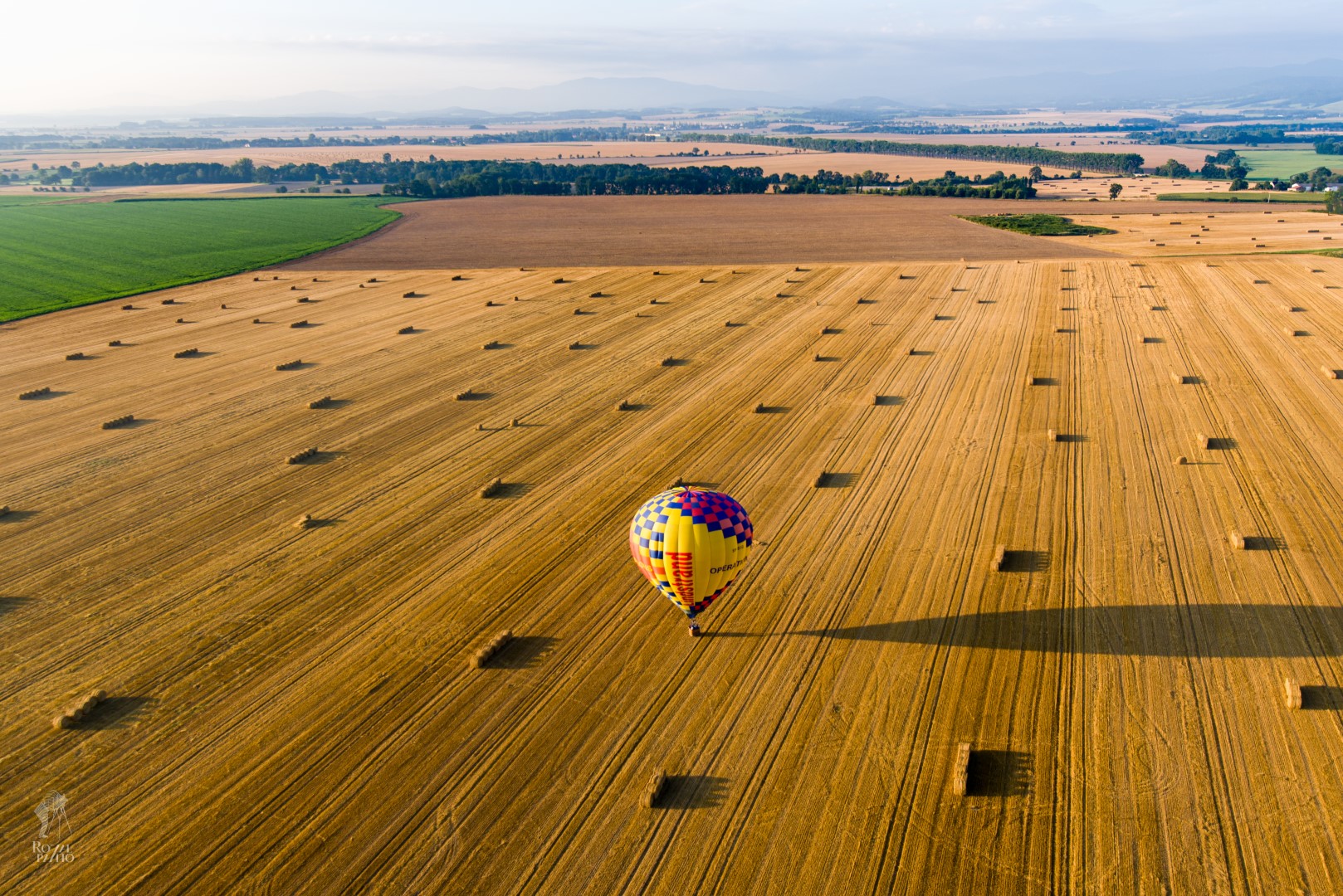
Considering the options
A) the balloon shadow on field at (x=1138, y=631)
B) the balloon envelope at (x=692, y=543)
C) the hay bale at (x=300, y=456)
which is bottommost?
the balloon shadow on field at (x=1138, y=631)

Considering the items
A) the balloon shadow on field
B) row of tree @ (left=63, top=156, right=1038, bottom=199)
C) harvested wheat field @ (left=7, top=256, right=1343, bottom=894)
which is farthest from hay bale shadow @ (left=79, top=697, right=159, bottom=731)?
row of tree @ (left=63, top=156, right=1038, bottom=199)

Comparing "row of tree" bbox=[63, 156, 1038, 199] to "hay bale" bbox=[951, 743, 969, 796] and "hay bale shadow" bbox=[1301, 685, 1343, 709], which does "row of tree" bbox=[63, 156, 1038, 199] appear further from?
"hay bale" bbox=[951, 743, 969, 796]

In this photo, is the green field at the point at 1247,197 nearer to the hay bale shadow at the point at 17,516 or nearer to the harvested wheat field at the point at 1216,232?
the harvested wheat field at the point at 1216,232

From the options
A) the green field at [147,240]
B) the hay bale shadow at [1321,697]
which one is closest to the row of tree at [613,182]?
the green field at [147,240]

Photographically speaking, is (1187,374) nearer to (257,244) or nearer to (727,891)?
(727,891)

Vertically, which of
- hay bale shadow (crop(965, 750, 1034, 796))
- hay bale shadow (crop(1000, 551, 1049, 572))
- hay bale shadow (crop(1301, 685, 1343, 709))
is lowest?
hay bale shadow (crop(965, 750, 1034, 796))

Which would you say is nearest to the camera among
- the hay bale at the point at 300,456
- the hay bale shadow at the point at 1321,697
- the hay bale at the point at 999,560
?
the hay bale shadow at the point at 1321,697

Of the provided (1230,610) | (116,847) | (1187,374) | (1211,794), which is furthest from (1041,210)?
(116,847)
